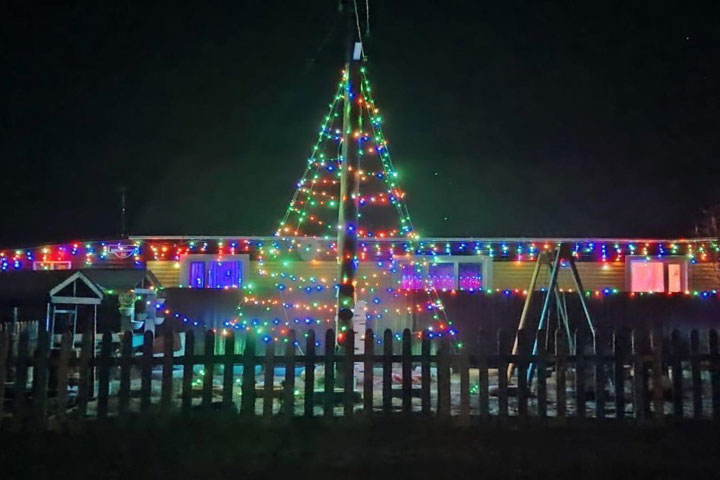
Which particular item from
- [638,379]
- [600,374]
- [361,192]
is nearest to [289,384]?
[600,374]

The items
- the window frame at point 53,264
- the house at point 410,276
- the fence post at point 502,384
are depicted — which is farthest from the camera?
the window frame at point 53,264

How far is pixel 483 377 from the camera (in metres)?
7.21

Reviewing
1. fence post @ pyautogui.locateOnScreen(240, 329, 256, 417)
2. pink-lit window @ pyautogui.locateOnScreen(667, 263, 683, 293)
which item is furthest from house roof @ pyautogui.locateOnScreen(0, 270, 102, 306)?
pink-lit window @ pyautogui.locateOnScreen(667, 263, 683, 293)

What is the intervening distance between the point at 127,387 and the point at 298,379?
173 inches

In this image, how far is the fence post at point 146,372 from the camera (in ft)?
23.6

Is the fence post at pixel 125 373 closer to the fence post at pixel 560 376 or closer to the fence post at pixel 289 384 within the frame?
the fence post at pixel 289 384

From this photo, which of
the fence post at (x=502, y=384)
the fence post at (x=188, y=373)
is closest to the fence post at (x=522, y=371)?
the fence post at (x=502, y=384)

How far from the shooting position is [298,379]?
1118cm

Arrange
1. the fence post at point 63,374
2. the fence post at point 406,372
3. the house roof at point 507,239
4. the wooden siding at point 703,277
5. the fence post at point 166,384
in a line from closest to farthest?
the fence post at point 63,374, the fence post at point 166,384, the fence post at point 406,372, the house roof at point 507,239, the wooden siding at point 703,277

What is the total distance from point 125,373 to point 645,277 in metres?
14.5

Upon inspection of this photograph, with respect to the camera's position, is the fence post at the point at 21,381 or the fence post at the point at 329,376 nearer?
the fence post at the point at 21,381

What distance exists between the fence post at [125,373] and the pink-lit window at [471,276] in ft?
38.2

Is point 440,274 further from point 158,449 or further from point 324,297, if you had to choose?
point 158,449

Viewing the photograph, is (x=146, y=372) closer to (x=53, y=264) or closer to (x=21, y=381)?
(x=21, y=381)
